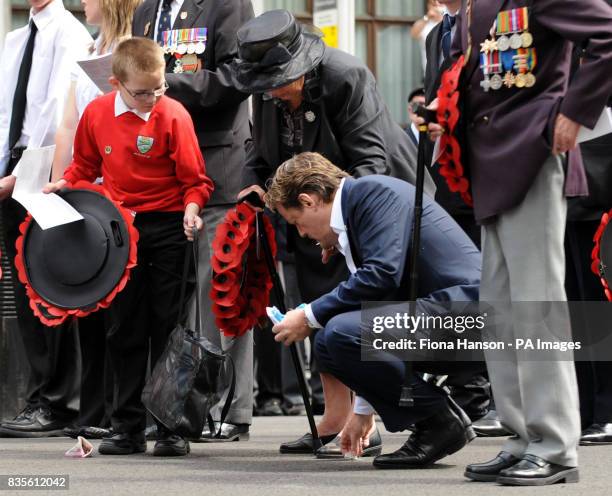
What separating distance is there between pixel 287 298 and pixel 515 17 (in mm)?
5146

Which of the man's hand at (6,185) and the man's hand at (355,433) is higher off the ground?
Result: the man's hand at (6,185)

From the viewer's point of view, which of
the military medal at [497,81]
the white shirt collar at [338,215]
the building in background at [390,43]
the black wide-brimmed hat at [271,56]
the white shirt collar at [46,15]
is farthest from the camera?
the building in background at [390,43]

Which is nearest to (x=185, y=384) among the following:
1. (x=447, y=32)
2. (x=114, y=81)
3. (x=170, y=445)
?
(x=170, y=445)

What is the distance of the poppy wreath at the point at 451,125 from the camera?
524 cm

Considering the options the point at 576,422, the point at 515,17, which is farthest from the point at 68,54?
the point at 576,422

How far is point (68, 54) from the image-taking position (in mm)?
7789

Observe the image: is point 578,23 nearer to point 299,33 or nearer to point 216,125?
point 299,33

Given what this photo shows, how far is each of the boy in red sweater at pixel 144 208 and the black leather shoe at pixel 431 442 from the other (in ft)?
3.95


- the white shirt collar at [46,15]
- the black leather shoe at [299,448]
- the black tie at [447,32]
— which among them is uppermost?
the white shirt collar at [46,15]

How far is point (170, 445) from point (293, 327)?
935 mm

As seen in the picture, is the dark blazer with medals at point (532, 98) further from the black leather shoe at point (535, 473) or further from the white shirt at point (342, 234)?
the black leather shoe at point (535, 473)

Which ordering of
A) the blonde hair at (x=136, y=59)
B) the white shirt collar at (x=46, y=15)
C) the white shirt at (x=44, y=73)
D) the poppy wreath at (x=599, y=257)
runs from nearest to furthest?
the blonde hair at (x=136, y=59), the poppy wreath at (x=599, y=257), the white shirt at (x=44, y=73), the white shirt collar at (x=46, y=15)

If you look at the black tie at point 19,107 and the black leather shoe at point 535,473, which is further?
the black tie at point 19,107

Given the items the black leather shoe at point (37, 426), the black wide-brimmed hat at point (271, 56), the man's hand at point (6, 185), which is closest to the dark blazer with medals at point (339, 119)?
the black wide-brimmed hat at point (271, 56)
